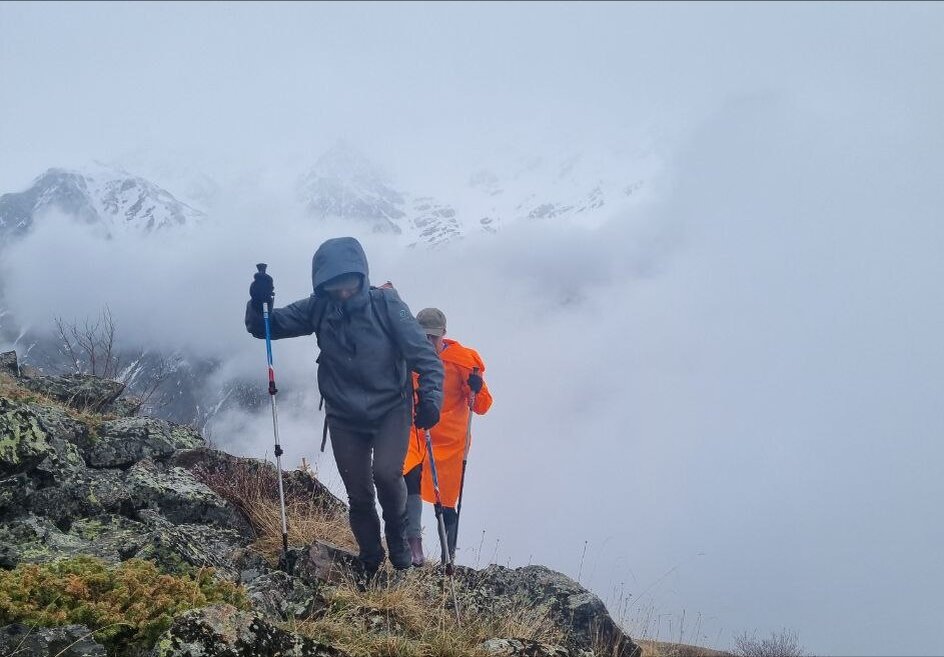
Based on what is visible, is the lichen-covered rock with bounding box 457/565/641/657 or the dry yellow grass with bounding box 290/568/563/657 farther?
the lichen-covered rock with bounding box 457/565/641/657

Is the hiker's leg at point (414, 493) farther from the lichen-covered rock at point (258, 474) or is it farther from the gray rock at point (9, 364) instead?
the gray rock at point (9, 364)

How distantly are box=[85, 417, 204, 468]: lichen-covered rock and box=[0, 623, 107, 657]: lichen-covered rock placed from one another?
4443 mm

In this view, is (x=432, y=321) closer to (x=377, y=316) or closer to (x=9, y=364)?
(x=377, y=316)

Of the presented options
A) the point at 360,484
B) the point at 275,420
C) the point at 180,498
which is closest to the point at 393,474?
the point at 360,484

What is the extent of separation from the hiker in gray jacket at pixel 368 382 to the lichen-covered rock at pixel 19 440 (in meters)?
2.35

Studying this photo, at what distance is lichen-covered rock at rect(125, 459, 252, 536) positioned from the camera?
630cm

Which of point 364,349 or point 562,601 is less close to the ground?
point 364,349

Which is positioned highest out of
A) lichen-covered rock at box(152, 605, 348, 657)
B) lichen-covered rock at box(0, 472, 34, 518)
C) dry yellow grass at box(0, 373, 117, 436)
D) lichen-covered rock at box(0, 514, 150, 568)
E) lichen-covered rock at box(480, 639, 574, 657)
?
dry yellow grass at box(0, 373, 117, 436)

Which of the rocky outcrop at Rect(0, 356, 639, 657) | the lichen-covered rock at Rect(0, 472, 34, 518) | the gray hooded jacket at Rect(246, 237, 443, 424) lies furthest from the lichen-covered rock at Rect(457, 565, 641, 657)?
the lichen-covered rock at Rect(0, 472, 34, 518)

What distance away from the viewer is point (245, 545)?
630 centimetres

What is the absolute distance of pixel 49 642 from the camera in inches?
117

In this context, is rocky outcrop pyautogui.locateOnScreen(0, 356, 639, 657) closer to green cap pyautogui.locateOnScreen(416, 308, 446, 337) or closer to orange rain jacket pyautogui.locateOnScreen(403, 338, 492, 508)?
orange rain jacket pyautogui.locateOnScreen(403, 338, 492, 508)

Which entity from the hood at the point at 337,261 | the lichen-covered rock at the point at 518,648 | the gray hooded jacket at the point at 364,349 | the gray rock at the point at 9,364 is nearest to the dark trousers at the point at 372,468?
the gray hooded jacket at the point at 364,349

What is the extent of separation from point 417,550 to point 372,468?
1.63m
